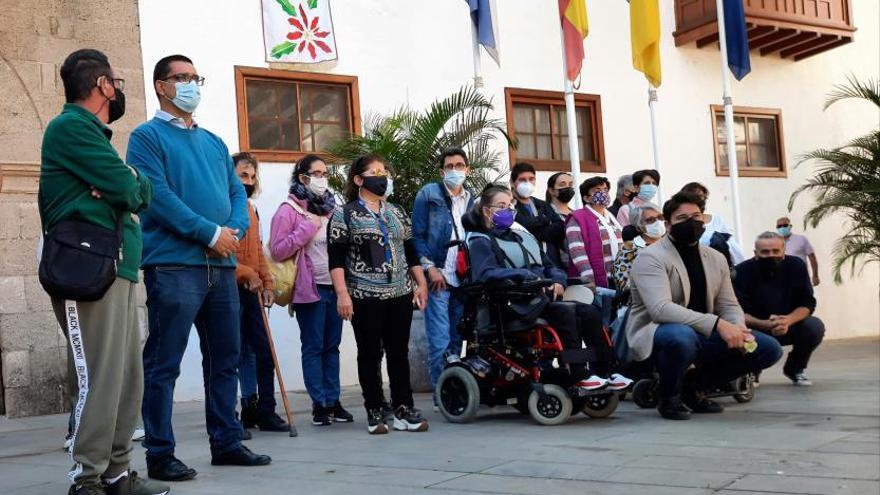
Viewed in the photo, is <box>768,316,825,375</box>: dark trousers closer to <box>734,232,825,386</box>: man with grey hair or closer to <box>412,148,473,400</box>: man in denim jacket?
<box>734,232,825,386</box>: man with grey hair

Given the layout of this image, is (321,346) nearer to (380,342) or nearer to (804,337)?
(380,342)

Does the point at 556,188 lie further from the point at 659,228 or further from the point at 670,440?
the point at 670,440

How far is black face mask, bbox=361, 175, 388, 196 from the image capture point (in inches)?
256

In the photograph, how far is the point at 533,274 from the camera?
6.72m

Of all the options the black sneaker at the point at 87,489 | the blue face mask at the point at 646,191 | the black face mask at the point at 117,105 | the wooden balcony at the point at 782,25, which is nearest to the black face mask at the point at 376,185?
the black face mask at the point at 117,105

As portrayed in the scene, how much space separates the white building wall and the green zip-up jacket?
6037 mm

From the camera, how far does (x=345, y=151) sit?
10133 mm

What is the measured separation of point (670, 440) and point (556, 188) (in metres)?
3.62

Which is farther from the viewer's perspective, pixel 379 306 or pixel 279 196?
pixel 279 196

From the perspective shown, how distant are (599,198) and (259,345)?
128 inches

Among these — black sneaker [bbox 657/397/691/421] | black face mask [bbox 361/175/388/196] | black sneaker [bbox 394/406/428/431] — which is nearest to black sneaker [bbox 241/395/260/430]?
black sneaker [bbox 394/406/428/431]

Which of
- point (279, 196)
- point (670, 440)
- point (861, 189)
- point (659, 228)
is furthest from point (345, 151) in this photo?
point (861, 189)

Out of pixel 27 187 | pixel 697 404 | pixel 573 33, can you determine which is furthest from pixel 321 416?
pixel 573 33

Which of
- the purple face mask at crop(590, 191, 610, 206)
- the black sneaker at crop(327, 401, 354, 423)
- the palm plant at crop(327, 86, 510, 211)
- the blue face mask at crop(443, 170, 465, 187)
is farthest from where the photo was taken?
the palm plant at crop(327, 86, 510, 211)
